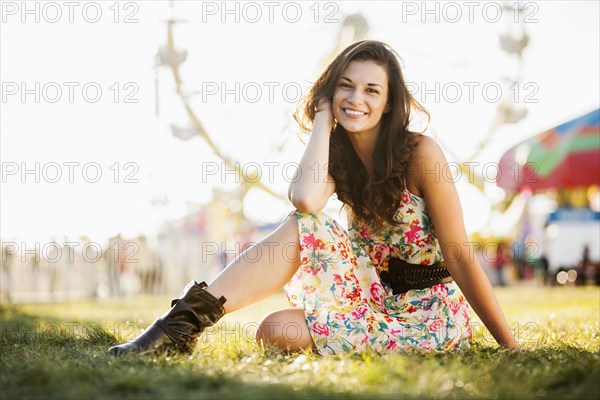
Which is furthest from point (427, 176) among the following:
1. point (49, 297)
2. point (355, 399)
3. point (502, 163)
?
point (49, 297)

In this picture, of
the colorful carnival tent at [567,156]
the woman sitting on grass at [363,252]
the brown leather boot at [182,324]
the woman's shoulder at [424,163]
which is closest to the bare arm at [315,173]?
the woman sitting on grass at [363,252]

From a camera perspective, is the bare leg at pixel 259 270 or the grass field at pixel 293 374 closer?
the grass field at pixel 293 374

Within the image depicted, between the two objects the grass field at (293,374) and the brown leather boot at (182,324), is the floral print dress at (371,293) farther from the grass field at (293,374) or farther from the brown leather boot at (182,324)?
the brown leather boot at (182,324)

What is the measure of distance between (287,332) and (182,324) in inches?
10.7

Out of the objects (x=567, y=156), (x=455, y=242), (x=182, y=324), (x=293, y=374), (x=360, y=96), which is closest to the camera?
(x=293, y=374)

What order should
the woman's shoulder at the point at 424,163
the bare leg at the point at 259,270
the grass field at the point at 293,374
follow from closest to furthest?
the grass field at the point at 293,374, the bare leg at the point at 259,270, the woman's shoulder at the point at 424,163

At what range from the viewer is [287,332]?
214 centimetres

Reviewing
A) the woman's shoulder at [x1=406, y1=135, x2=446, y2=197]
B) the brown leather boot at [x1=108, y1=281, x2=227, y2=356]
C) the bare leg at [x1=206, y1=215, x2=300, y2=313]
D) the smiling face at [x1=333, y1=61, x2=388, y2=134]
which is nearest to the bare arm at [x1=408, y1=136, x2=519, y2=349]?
the woman's shoulder at [x1=406, y1=135, x2=446, y2=197]

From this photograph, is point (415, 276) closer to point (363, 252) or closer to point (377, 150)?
point (363, 252)

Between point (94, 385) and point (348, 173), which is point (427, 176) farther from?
point (94, 385)

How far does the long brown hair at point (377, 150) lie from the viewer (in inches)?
93.2

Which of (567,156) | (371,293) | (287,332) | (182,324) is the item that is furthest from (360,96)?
(567,156)

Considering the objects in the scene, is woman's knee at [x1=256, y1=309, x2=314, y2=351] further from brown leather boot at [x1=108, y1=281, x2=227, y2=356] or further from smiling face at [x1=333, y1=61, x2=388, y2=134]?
smiling face at [x1=333, y1=61, x2=388, y2=134]

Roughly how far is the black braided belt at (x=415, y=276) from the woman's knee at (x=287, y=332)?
348 mm
